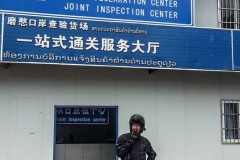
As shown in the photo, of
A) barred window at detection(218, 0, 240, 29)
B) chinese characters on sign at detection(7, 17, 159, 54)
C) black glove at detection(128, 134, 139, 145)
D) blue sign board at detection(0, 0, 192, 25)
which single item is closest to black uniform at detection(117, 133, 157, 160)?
black glove at detection(128, 134, 139, 145)

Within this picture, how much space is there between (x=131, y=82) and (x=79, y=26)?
1.85 metres

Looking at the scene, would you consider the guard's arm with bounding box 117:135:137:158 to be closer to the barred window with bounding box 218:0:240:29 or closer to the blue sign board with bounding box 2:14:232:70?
the blue sign board with bounding box 2:14:232:70

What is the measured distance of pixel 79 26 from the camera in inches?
299

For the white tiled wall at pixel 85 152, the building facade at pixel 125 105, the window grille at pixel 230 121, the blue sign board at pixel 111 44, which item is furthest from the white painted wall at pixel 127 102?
the blue sign board at pixel 111 44

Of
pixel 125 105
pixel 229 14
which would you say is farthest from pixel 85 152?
pixel 229 14

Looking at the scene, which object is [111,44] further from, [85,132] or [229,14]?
[229,14]

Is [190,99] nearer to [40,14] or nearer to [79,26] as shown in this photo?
[79,26]

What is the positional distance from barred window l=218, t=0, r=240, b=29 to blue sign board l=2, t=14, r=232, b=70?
974mm

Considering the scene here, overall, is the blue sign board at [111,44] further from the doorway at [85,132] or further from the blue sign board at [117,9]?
the doorway at [85,132]

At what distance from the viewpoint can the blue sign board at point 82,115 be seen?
8.30 meters

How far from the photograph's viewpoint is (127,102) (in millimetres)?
8516

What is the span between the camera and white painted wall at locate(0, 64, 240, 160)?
793 centimetres

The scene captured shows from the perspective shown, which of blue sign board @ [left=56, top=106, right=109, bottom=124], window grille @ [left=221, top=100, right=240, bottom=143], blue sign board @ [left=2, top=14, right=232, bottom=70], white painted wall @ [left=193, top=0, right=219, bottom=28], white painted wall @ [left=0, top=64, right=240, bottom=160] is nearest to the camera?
blue sign board @ [left=2, top=14, right=232, bottom=70]

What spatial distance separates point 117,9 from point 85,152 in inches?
128
